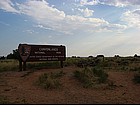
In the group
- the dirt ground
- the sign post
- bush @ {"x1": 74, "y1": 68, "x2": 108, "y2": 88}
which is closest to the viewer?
the dirt ground

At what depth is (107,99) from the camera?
10227 mm

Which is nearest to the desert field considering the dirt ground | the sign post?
the dirt ground

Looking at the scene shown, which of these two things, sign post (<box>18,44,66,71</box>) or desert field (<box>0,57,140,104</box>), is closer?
desert field (<box>0,57,140,104</box>)

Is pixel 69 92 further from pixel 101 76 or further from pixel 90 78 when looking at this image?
pixel 101 76

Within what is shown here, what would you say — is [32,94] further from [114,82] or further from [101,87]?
[114,82]

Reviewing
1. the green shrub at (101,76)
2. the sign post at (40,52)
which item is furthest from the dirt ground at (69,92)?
the sign post at (40,52)

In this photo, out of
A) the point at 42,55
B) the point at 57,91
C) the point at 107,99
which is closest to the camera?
the point at 107,99

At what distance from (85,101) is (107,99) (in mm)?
947

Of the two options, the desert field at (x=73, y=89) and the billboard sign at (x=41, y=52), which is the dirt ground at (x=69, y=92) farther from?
the billboard sign at (x=41, y=52)

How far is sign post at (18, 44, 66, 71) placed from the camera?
18.0 m

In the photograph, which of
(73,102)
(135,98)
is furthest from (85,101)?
(135,98)

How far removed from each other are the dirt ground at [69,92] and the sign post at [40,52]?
3.83 m

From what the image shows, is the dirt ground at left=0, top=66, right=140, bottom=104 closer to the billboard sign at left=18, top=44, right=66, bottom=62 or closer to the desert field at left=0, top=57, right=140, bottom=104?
the desert field at left=0, top=57, right=140, bottom=104

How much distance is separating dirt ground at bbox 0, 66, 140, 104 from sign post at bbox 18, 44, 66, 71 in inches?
151
